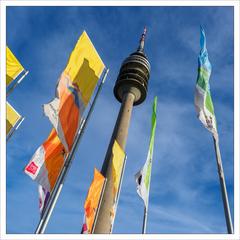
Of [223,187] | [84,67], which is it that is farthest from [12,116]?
[223,187]

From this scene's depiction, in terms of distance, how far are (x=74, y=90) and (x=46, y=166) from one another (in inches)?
146

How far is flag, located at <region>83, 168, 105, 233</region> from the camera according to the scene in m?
12.9

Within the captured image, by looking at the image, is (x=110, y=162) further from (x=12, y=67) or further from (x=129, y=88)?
(x=12, y=67)

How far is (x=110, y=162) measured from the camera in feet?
100

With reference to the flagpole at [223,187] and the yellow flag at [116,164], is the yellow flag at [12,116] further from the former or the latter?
the flagpole at [223,187]

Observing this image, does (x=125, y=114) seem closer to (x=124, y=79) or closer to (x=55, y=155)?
(x=124, y=79)

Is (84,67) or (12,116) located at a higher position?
(12,116)

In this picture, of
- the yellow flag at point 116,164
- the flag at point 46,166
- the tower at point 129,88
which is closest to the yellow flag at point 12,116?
the flag at point 46,166

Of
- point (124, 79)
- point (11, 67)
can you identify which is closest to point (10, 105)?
point (11, 67)

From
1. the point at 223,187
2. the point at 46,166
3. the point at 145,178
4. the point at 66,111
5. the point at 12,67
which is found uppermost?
the point at 12,67

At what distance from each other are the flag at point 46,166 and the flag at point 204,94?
21.6 ft

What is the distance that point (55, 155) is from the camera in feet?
45.4

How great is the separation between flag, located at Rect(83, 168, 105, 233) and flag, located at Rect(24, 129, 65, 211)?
5.41 ft
